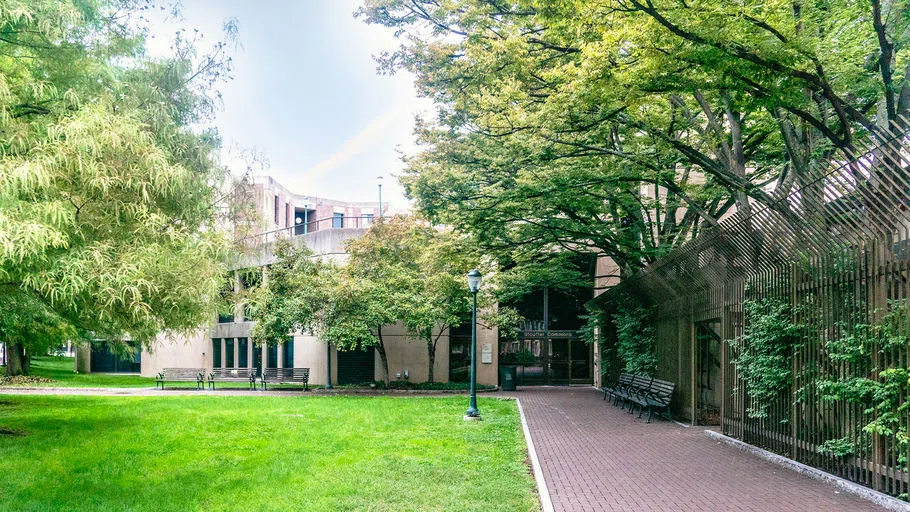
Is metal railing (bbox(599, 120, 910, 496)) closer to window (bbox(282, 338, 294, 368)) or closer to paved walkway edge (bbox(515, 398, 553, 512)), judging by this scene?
paved walkway edge (bbox(515, 398, 553, 512))

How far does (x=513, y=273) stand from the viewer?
28.0 meters

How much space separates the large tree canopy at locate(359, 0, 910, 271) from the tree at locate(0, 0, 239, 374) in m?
5.34

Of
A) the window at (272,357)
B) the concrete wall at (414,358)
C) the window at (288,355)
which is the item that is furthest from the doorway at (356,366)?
the window at (272,357)

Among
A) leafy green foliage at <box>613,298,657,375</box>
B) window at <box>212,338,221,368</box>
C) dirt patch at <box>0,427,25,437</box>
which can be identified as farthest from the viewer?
window at <box>212,338,221,368</box>

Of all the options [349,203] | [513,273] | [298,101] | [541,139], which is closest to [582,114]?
[541,139]

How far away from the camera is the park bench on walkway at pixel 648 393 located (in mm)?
16328

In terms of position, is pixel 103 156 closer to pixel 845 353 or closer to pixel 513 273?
pixel 845 353

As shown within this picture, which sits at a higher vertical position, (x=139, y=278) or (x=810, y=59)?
(x=810, y=59)

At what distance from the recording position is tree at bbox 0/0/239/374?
23.5 feet

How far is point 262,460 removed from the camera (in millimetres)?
11211

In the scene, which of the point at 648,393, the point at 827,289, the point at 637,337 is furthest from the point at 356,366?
the point at 827,289

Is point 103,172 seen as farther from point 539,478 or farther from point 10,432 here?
point 10,432

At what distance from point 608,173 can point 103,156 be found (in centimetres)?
1087

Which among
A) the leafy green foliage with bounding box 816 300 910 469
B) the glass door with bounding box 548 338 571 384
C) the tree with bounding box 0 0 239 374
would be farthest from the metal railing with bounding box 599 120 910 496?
the glass door with bounding box 548 338 571 384
